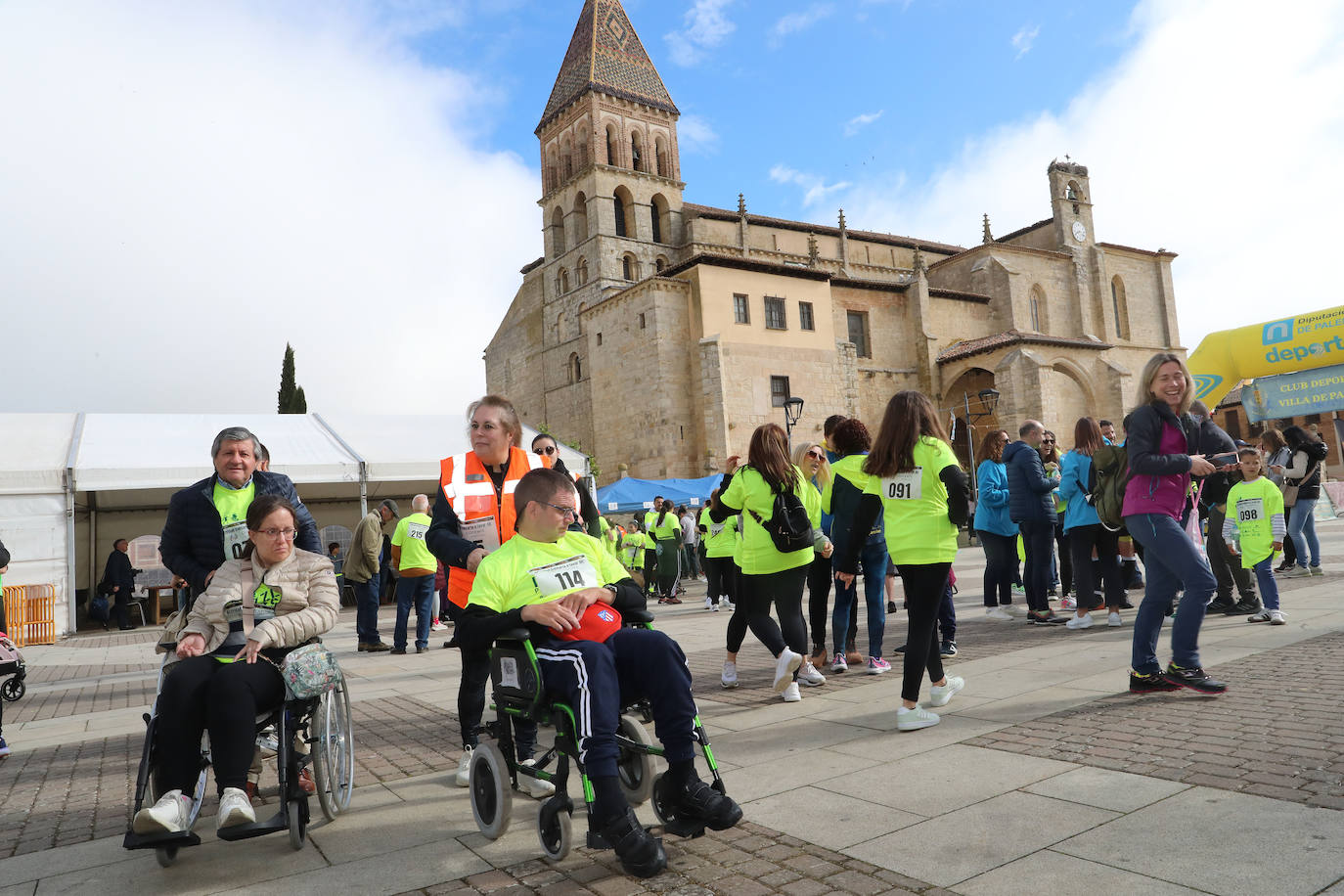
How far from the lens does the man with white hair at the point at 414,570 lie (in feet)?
31.3

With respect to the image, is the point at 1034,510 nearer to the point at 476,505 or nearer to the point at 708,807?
the point at 476,505

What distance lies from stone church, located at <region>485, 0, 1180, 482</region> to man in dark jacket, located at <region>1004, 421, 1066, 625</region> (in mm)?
24331

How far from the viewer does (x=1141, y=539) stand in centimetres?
475

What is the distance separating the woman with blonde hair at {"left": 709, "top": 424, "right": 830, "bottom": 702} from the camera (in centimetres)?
544

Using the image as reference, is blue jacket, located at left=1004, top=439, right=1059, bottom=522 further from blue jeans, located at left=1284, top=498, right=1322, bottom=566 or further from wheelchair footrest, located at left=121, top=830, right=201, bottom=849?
wheelchair footrest, located at left=121, top=830, right=201, bottom=849

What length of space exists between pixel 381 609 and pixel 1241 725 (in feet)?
54.7

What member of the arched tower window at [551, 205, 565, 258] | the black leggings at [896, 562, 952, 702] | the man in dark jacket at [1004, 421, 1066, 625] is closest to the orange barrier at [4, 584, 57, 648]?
the black leggings at [896, 562, 952, 702]

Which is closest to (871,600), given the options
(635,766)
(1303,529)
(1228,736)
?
(1228,736)

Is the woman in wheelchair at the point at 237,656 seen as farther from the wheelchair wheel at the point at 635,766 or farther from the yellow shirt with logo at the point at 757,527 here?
the yellow shirt with logo at the point at 757,527

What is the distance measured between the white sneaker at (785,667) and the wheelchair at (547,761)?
77.3 inches

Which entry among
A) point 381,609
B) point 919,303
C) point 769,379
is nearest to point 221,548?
point 381,609

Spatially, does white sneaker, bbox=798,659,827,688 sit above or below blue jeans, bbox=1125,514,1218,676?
below

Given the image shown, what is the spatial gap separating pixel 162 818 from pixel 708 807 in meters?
1.78

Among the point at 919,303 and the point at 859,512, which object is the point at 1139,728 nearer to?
the point at 859,512
